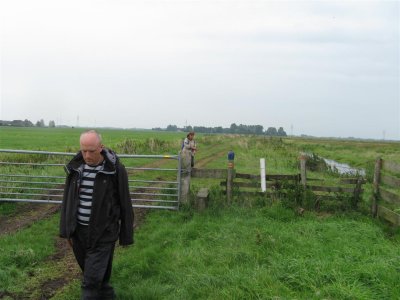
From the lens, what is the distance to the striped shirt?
14.1 feet

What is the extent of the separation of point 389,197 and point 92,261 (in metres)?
6.14

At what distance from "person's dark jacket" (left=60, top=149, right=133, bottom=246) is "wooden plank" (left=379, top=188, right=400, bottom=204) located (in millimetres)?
5521

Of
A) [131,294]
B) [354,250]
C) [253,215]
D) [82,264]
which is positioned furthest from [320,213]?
[82,264]

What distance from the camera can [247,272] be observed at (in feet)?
16.5

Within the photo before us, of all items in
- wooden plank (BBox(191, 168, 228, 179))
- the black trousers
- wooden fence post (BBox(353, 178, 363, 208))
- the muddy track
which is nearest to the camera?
the black trousers

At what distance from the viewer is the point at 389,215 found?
7562 millimetres

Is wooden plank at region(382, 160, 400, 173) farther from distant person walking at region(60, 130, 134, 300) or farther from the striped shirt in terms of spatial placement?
the striped shirt

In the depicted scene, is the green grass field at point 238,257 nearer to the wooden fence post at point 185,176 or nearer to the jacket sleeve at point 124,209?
the wooden fence post at point 185,176

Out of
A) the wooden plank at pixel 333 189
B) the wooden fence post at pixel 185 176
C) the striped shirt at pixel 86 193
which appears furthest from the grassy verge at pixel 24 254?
the wooden plank at pixel 333 189

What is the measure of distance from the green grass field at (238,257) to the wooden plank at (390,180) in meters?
0.81

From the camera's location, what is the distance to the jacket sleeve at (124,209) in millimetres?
4422

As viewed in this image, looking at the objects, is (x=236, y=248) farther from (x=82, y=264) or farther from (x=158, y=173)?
(x=158, y=173)

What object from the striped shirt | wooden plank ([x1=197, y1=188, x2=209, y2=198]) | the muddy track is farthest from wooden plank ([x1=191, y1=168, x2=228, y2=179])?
the striped shirt

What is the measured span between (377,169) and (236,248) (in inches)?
161
